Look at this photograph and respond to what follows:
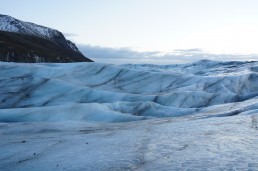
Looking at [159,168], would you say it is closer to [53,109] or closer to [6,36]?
[53,109]

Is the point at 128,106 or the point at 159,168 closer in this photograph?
the point at 159,168

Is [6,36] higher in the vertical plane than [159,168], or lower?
higher

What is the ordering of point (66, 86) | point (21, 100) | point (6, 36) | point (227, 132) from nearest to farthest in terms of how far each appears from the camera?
1. point (227, 132)
2. point (21, 100)
3. point (66, 86)
4. point (6, 36)

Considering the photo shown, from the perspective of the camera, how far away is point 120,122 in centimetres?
1070

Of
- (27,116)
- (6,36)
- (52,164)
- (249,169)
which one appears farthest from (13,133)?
(6,36)

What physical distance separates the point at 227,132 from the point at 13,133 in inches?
191

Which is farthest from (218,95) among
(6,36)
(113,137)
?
(6,36)

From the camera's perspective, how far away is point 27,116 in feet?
36.6

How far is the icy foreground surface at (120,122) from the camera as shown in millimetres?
5074

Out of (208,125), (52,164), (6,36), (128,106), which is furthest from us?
(6,36)

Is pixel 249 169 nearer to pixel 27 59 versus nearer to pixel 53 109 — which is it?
pixel 53 109

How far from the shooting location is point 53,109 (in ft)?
37.6

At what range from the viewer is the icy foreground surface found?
5074 mm

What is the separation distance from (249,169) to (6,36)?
2237 inches
